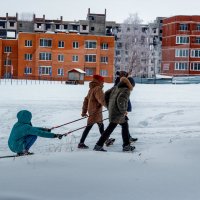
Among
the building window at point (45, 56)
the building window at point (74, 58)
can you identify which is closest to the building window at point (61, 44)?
the building window at point (45, 56)

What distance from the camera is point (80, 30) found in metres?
91.6

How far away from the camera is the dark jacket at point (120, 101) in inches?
306

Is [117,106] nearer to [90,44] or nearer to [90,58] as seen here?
[90,58]

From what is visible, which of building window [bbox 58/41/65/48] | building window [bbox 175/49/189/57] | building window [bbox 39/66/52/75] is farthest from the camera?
building window [bbox 175/49/189/57]

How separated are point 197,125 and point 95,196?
935 cm

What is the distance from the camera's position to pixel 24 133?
6812 mm

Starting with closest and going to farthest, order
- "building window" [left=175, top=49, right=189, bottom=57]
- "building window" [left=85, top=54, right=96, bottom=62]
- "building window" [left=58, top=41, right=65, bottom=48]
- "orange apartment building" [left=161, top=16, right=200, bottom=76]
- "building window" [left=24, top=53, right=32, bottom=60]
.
Result: "building window" [left=24, top=53, right=32, bottom=60], "building window" [left=58, top=41, right=65, bottom=48], "building window" [left=85, top=54, right=96, bottom=62], "orange apartment building" [left=161, top=16, right=200, bottom=76], "building window" [left=175, top=49, right=189, bottom=57]

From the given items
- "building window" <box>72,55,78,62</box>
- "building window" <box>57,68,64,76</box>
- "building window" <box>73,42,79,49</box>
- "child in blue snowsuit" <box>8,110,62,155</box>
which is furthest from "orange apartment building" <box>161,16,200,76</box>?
"child in blue snowsuit" <box>8,110,62,155</box>

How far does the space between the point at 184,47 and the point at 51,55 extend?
2366cm

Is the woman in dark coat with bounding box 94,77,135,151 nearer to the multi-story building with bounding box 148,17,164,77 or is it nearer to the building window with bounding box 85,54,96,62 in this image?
the building window with bounding box 85,54,96,62

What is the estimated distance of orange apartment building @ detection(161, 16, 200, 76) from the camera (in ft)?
243

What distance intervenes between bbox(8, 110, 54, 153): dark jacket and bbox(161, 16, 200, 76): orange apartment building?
68.8m

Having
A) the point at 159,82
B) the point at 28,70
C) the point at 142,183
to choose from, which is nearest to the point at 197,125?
the point at 142,183

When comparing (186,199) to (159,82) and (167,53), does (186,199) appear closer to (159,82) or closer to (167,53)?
(159,82)
